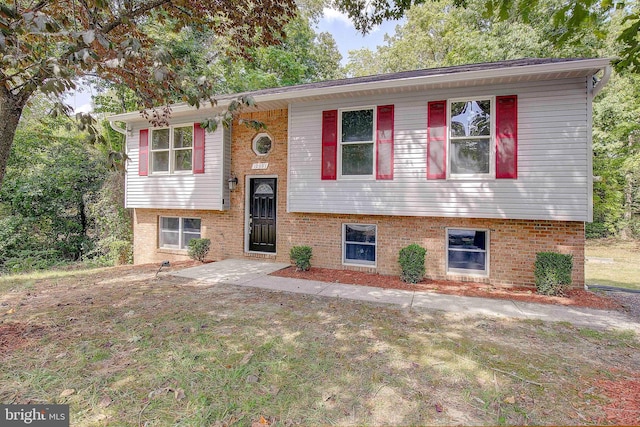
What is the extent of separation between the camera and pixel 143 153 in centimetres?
915

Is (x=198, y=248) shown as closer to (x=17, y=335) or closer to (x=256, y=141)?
(x=256, y=141)

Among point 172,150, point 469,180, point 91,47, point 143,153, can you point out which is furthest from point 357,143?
point 143,153

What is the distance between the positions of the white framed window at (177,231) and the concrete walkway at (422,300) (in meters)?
2.22

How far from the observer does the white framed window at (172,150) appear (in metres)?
8.76

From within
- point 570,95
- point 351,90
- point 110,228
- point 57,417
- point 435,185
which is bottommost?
point 57,417

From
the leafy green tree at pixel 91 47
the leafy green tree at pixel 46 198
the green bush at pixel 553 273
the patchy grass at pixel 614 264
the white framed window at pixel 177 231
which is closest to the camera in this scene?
the leafy green tree at pixel 91 47

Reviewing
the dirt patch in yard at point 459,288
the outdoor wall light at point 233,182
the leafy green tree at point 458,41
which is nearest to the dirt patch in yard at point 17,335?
the dirt patch in yard at point 459,288

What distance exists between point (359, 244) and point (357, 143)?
7.94ft

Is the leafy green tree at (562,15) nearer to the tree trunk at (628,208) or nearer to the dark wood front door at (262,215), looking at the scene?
the dark wood front door at (262,215)

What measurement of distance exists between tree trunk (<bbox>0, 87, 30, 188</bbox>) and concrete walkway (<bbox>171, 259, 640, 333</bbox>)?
360 centimetres

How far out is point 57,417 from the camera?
219 centimetres

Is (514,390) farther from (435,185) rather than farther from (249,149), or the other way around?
(249,149)

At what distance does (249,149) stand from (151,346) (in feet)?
19.7

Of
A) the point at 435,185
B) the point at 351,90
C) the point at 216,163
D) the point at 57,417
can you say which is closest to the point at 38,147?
the point at 216,163
